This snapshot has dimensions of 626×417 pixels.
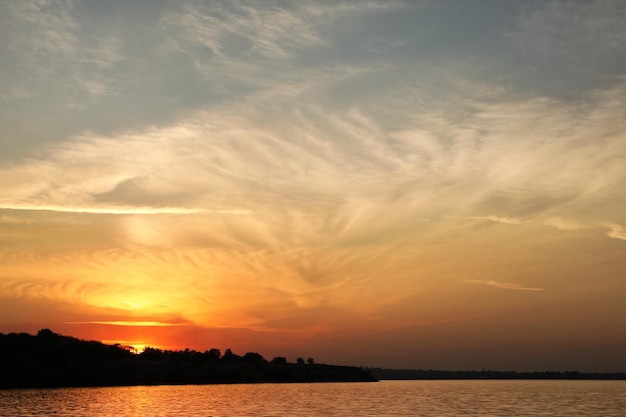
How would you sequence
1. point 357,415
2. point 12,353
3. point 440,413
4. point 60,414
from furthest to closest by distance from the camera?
1. point 12,353
2. point 440,413
3. point 357,415
4. point 60,414

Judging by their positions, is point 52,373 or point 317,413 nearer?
point 317,413

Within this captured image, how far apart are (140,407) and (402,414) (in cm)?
4305

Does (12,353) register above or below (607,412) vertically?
above

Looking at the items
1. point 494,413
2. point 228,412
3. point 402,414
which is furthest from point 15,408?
point 494,413

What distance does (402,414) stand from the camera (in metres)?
95.8

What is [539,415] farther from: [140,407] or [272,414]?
[140,407]

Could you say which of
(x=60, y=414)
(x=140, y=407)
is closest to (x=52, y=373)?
(x=140, y=407)

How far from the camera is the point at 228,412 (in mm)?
97125

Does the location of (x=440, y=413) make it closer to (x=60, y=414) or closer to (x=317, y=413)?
(x=317, y=413)

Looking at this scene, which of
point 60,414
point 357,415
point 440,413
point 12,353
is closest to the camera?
point 60,414

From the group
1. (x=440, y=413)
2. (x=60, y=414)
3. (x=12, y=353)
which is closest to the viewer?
(x=60, y=414)

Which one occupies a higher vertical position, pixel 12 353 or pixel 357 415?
pixel 12 353

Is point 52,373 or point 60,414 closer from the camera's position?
point 60,414

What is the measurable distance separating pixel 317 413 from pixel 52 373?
418 ft
